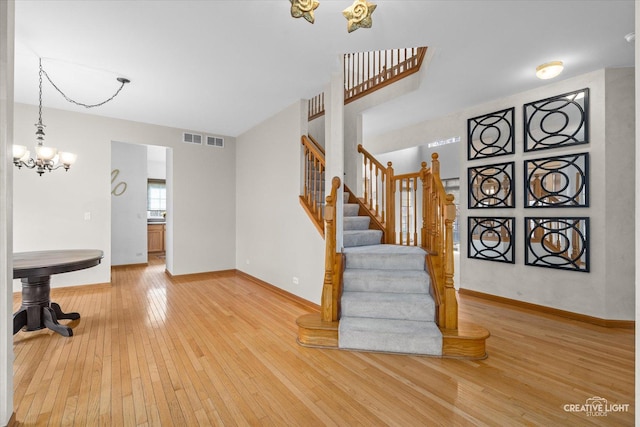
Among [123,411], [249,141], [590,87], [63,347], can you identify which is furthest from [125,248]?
[590,87]

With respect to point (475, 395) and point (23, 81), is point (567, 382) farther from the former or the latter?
point (23, 81)

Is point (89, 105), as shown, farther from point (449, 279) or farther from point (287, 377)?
point (449, 279)

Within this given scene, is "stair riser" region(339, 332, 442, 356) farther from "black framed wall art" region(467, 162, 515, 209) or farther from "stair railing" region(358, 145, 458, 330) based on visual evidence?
"black framed wall art" region(467, 162, 515, 209)

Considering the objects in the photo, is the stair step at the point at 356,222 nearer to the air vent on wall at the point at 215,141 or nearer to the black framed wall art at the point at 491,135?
the black framed wall art at the point at 491,135

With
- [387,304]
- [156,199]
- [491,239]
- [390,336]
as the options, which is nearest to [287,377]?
[390,336]

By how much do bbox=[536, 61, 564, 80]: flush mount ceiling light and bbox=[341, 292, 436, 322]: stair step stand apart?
284 cm

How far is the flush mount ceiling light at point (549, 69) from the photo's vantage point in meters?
3.17

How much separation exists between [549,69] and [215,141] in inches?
221

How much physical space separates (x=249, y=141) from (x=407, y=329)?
15.0ft

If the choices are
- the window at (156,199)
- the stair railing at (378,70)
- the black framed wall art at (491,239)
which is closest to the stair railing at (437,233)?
the black framed wall art at (491,239)

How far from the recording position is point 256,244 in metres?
5.48

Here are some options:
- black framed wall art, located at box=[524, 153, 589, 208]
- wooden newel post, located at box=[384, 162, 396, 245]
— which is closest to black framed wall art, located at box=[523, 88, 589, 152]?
black framed wall art, located at box=[524, 153, 589, 208]

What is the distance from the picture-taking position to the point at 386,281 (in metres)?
3.17

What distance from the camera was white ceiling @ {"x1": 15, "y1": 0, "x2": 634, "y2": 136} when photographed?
7.63ft
